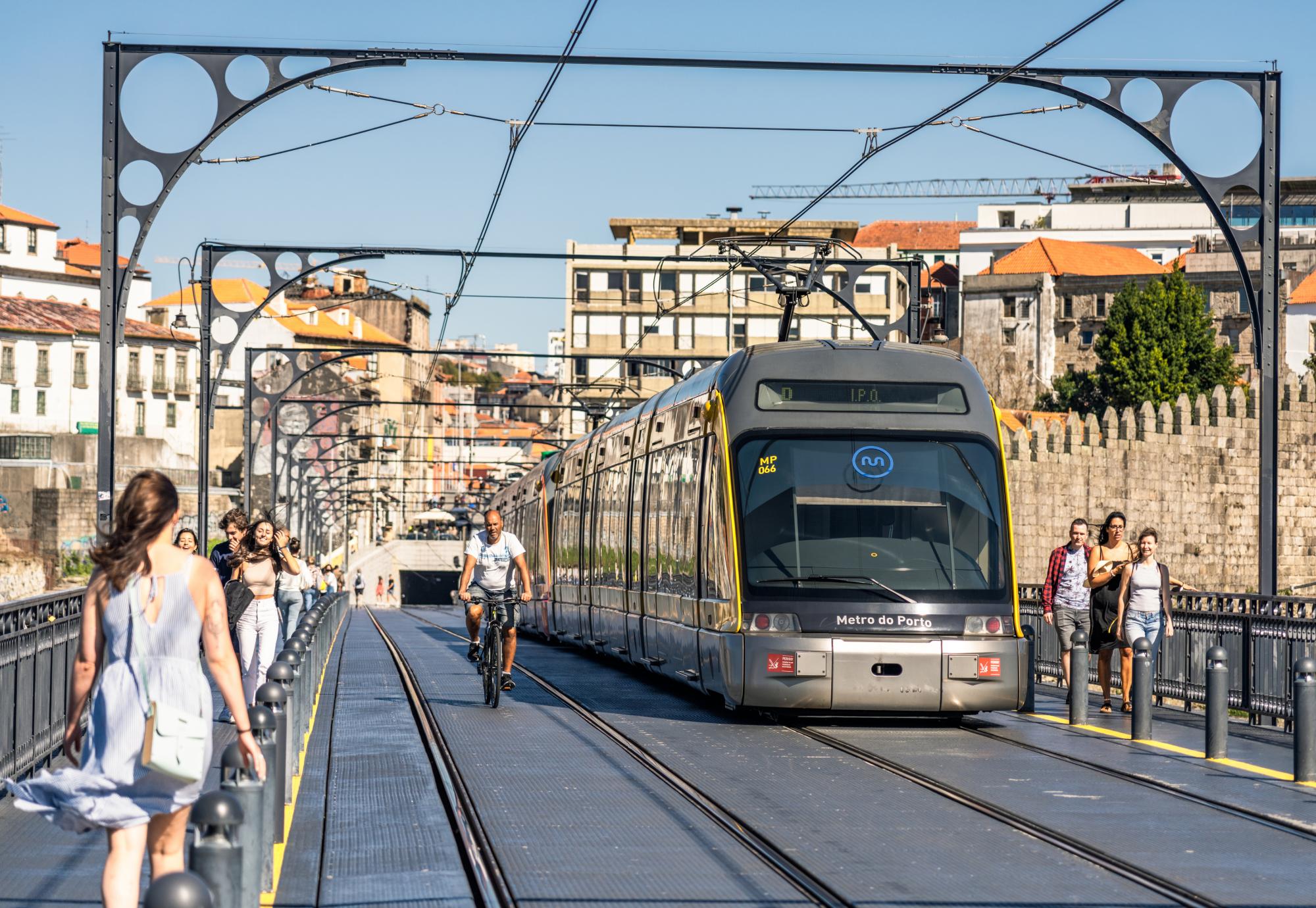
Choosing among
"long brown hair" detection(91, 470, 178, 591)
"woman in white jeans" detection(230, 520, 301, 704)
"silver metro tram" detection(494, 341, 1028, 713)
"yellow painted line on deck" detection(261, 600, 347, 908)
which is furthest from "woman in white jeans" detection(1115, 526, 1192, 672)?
"long brown hair" detection(91, 470, 178, 591)

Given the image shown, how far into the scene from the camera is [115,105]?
16875 millimetres

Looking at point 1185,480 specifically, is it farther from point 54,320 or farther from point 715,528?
point 54,320

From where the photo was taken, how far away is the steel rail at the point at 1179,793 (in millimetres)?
9656

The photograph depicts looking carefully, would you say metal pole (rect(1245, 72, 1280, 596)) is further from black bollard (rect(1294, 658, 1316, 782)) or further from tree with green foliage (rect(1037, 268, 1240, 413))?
tree with green foliage (rect(1037, 268, 1240, 413))

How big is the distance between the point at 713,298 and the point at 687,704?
102 m

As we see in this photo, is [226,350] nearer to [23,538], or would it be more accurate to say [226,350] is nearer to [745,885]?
[745,885]

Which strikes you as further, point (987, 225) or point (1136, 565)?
point (987, 225)

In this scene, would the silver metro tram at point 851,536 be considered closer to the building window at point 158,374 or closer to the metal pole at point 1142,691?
the metal pole at point 1142,691

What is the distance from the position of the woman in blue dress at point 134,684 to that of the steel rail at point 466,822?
6.51 ft

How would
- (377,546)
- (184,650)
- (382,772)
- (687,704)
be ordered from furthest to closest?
(377,546) → (687,704) → (382,772) → (184,650)

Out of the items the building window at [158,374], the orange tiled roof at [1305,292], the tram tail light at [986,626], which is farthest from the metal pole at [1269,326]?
the building window at [158,374]

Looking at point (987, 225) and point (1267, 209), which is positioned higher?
point (987, 225)

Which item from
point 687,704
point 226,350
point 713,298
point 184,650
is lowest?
point 687,704

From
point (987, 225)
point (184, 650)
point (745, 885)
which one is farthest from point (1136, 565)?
point (987, 225)
